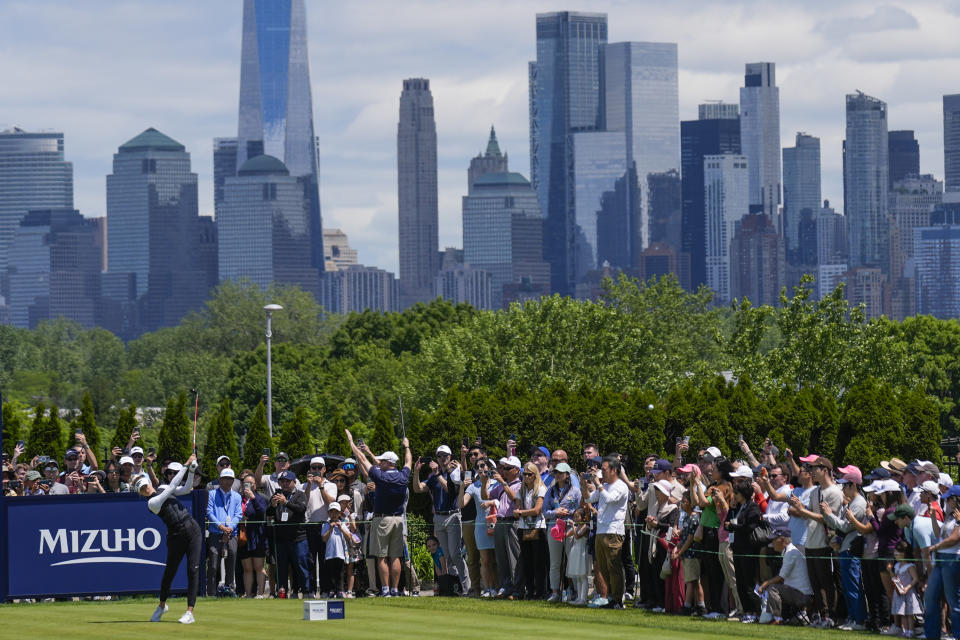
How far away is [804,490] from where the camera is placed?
61.3 ft

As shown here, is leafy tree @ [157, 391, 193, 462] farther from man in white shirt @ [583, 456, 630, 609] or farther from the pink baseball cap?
the pink baseball cap

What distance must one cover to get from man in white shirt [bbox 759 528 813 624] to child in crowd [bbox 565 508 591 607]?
257 cm

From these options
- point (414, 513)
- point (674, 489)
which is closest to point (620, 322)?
point (414, 513)

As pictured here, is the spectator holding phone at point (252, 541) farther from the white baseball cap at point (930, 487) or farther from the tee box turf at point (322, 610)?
the white baseball cap at point (930, 487)

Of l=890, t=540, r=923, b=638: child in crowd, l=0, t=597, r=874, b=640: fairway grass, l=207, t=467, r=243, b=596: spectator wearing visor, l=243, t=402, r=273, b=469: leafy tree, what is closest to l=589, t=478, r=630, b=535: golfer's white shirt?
l=0, t=597, r=874, b=640: fairway grass

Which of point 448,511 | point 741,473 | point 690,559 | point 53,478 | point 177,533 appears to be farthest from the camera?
point 53,478

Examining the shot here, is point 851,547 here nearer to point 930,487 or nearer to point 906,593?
point 906,593

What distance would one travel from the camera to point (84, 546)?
21531 mm

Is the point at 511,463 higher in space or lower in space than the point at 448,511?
higher

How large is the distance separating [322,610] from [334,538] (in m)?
3.40

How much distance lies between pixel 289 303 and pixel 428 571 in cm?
16384

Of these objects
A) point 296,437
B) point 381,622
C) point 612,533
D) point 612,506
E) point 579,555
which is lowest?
point 381,622

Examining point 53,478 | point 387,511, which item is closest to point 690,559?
point 387,511

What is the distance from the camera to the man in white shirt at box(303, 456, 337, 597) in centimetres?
2198
